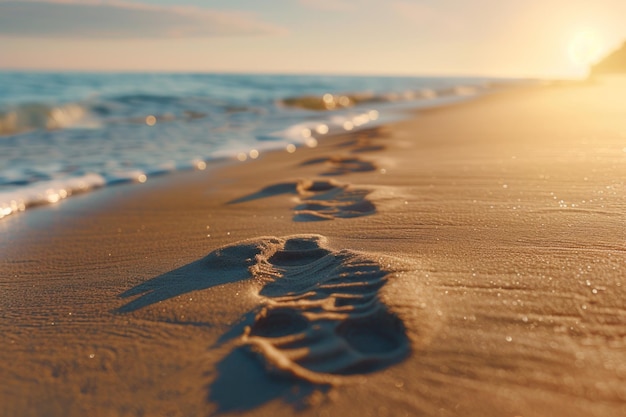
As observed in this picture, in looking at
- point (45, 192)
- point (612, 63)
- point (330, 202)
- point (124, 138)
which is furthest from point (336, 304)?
point (612, 63)

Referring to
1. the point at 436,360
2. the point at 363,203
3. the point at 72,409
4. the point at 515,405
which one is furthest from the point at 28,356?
the point at 363,203

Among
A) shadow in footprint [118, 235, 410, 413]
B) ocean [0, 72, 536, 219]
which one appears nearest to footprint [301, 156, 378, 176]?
ocean [0, 72, 536, 219]

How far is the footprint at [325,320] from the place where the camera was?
1337 millimetres

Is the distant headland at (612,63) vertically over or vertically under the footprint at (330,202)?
over

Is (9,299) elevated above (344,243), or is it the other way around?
(344,243)

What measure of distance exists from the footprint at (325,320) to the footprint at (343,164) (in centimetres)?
204

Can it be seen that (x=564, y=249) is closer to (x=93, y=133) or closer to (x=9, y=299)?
(x=9, y=299)

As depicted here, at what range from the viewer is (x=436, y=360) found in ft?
4.34

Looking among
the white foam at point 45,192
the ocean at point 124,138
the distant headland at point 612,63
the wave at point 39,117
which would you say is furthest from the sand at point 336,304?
the distant headland at point 612,63

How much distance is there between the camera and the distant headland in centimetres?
4091

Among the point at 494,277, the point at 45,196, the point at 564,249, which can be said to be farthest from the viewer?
the point at 45,196

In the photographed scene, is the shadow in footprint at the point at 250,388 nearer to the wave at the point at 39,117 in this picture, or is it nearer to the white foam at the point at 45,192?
the white foam at the point at 45,192

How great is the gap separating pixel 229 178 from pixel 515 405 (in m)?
3.41

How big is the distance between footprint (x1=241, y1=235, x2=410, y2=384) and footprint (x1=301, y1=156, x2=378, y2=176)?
80.5 inches
